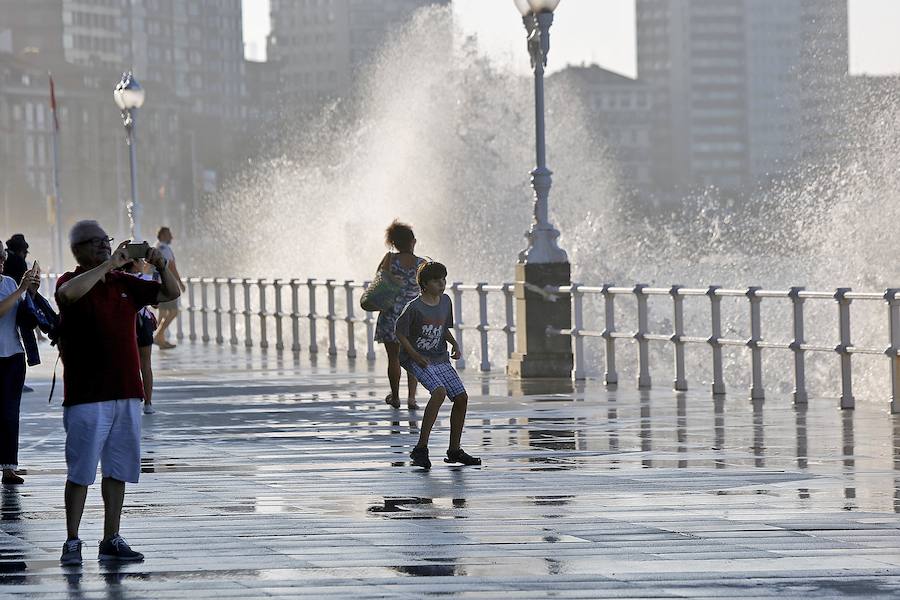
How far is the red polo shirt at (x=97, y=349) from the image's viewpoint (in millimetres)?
9641

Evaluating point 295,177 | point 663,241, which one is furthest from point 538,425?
point 663,241

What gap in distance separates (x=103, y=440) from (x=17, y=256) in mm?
10332

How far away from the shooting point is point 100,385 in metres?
9.63

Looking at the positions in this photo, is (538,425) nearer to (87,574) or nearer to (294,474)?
(294,474)

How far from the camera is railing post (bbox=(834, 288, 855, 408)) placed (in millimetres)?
18000

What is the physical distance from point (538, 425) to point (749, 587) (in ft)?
27.6

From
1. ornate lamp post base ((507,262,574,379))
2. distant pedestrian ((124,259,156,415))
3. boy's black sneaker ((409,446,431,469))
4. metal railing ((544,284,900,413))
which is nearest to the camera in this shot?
boy's black sneaker ((409,446,431,469))

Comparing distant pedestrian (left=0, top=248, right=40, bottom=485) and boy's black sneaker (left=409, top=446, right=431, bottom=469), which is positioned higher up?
distant pedestrian (left=0, top=248, right=40, bottom=485)

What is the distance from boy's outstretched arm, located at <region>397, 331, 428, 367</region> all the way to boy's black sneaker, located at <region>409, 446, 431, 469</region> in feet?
1.83

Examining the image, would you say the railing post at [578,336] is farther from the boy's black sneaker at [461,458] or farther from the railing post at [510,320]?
the boy's black sneaker at [461,458]

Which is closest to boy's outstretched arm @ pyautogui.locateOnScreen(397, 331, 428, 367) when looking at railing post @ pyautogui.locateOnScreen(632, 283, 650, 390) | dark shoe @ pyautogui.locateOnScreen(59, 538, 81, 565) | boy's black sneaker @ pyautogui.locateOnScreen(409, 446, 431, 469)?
boy's black sneaker @ pyautogui.locateOnScreen(409, 446, 431, 469)

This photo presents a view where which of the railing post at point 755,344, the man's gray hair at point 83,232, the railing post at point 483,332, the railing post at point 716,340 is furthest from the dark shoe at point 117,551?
the railing post at point 483,332

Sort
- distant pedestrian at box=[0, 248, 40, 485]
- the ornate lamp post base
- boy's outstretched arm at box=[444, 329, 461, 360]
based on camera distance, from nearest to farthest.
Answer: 1. distant pedestrian at box=[0, 248, 40, 485]
2. boy's outstretched arm at box=[444, 329, 461, 360]
3. the ornate lamp post base

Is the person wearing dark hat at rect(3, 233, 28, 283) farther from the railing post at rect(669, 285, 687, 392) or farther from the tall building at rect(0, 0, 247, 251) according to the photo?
the tall building at rect(0, 0, 247, 251)
